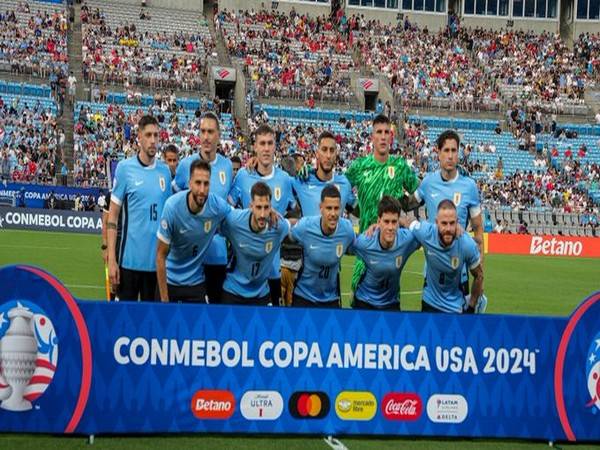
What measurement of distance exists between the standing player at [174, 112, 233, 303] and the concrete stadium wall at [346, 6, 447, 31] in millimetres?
51737

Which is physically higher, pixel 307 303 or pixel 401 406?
pixel 307 303

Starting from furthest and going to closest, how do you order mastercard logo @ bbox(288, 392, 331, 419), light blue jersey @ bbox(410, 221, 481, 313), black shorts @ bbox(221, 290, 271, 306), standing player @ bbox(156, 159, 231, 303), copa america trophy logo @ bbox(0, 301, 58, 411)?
black shorts @ bbox(221, 290, 271, 306), light blue jersey @ bbox(410, 221, 481, 313), standing player @ bbox(156, 159, 231, 303), mastercard logo @ bbox(288, 392, 331, 419), copa america trophy logo @ bbox(0, 301, 58, 411)

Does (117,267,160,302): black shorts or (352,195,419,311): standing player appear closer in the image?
(352,195,419,311): standing player

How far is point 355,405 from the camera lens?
7.79 metres

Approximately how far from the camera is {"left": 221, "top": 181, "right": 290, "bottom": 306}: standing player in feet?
27.2

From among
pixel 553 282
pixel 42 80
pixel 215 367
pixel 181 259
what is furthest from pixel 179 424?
pixel 42 80

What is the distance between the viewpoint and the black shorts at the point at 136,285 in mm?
9320

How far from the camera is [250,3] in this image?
5684 cm

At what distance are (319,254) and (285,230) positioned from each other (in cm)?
38

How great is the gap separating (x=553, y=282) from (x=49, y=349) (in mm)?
19878

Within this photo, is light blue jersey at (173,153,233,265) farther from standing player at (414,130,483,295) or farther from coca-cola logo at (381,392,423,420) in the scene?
coca-cola logo at (381,392,423,420)

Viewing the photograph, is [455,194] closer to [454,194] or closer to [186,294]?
[454,194]

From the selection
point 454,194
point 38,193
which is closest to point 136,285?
point 454,194

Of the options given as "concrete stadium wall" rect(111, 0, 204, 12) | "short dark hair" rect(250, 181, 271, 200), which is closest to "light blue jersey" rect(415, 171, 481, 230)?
"short dark hair" rect(250, 181, 271, 200)
